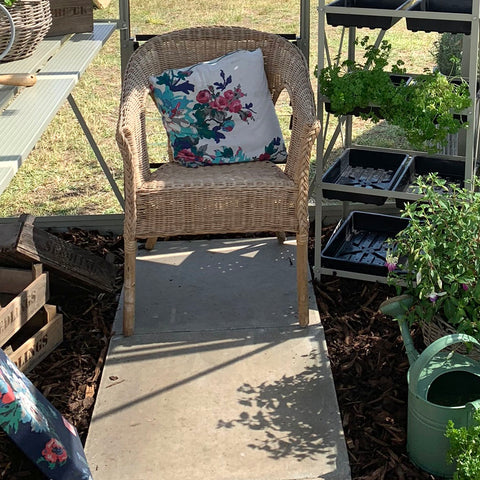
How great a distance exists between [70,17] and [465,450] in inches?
88.2

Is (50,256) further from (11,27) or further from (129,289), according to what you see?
(11,27)

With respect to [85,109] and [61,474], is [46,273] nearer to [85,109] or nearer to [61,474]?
[61,474]

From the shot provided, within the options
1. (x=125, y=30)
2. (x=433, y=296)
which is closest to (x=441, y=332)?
(x=433, y=296)

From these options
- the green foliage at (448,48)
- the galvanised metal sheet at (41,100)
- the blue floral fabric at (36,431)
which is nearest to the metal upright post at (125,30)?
the galvanised metal sheet at (41,100)

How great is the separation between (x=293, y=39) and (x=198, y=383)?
1560 millimetres

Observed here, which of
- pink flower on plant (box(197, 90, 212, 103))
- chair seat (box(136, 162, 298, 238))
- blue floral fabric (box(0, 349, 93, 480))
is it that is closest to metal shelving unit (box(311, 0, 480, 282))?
chair seat (box(136, 162, 298, 238))

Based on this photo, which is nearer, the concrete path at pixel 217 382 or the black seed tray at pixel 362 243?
the concrete path at pixel 217 382

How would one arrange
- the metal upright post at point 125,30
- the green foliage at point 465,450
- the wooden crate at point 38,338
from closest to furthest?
1. the green foliage at point 465,450
2. the wooden crate at point 38,338
3. the metal upright post at point 125,30

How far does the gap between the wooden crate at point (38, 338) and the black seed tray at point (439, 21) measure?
155 centimetres

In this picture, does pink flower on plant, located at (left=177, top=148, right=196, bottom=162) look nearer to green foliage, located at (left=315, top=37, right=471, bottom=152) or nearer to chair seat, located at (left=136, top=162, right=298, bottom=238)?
chair seat, located at (left=136, top=162, right=298, bottom=238)

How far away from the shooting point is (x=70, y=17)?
11.3 ft

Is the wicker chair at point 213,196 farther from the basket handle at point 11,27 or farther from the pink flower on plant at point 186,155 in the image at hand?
the basket handle at point 11,27

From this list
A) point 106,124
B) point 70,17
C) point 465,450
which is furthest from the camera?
point 106,124

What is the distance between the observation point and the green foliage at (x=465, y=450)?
206cm
